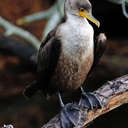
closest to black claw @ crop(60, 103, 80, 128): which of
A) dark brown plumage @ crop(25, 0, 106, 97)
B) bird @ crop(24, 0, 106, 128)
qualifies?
bird @ crop(24, 0, 106, 128)

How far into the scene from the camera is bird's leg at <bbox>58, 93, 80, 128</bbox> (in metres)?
2.85

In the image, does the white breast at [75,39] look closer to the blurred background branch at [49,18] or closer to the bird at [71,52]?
the bird at [71,52]

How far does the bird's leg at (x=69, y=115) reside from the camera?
285 centimetres

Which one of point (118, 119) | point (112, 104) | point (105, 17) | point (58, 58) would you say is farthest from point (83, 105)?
point (105, 17)

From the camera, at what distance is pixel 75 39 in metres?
3.07

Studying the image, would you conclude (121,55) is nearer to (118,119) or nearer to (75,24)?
(118,119)

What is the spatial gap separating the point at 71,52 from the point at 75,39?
12 centimetres

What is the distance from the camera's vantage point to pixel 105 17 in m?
6.54

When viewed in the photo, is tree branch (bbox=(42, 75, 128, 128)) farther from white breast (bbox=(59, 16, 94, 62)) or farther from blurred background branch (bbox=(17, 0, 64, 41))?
blurred background branch (bbox=(17, 0, 64, 41))

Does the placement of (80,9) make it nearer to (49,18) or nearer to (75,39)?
(75,39)

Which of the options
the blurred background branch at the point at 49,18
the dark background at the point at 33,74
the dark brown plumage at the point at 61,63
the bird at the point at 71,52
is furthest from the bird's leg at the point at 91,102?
the dark background at the point at 33,74

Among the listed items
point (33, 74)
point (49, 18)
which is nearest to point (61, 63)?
point (49, 18)

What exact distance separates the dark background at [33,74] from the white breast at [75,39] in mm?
2932

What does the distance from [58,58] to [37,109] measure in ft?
10.9
